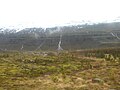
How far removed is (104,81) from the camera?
331ft

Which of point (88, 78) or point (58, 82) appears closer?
point (58, 82)

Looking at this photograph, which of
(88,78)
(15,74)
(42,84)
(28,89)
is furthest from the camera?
(15,74)

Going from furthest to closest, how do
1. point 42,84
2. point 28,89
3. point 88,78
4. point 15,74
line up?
1. point 15,74
2. point 88,78
3. point 42,84
4. point 28,89

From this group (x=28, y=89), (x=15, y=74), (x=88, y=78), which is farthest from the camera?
(x=15, y=74)

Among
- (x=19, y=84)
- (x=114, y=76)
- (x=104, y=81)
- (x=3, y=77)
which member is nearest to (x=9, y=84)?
(x=19, y=84)

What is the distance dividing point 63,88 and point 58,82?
1095 centimetres

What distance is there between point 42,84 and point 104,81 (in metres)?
21.9

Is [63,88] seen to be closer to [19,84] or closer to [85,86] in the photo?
[85,86]

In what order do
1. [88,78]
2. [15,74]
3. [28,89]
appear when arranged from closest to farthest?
[28,89] < [88,78] < [15,74]

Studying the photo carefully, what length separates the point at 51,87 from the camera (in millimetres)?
92375

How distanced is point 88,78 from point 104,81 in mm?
9610

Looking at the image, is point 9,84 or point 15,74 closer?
point 9,84

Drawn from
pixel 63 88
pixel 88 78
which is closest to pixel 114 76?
pixel 88 78

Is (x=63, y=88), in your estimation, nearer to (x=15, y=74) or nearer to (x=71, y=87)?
(x=71, y=87)
